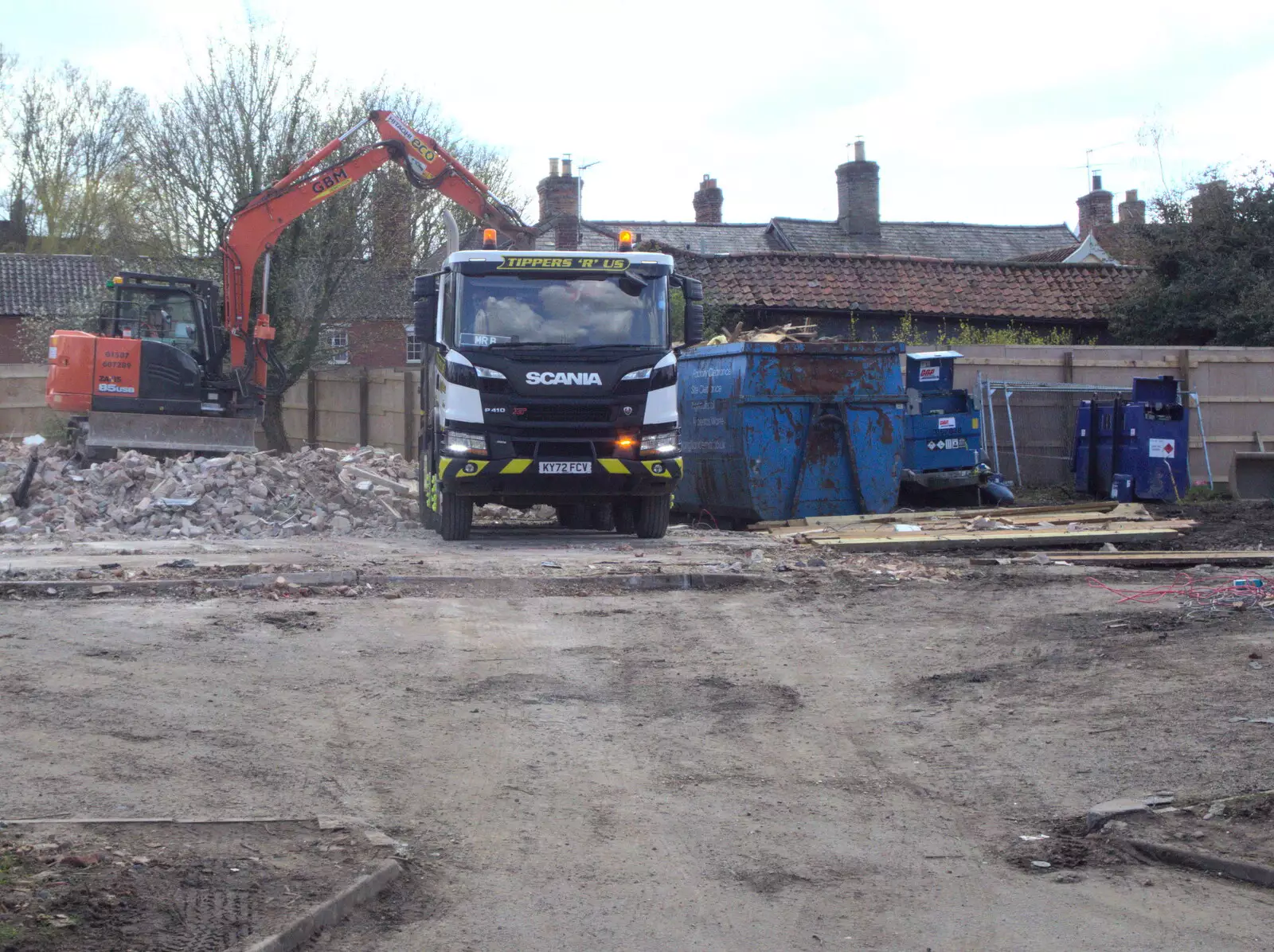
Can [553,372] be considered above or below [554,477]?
above

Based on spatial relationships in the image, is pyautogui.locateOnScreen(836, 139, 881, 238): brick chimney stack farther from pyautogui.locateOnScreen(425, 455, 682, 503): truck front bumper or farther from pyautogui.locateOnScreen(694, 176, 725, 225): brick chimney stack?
pyautogui.locateOnScreen(425, 455, 682, 503): truck front bumper

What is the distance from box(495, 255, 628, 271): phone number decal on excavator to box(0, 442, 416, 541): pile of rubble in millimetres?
4177

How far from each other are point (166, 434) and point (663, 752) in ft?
49.0

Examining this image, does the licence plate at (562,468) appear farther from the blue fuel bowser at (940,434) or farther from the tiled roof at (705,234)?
the tiled roof at (705,234)

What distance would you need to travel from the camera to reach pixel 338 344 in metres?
31.2

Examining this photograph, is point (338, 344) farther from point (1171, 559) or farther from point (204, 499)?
point (1171, 559)

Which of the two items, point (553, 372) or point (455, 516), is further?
point (455, 516)

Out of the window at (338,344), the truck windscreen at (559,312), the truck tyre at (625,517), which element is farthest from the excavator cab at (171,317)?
the truck windscreen at (559,312)

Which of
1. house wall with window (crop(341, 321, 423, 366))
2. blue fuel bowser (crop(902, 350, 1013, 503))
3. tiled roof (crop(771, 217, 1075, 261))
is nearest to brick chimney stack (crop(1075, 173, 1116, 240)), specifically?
tiled roof (crop(771, 217, 1075, 261))

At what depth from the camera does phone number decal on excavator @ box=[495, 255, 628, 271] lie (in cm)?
1305

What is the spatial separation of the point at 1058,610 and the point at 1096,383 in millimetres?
12112

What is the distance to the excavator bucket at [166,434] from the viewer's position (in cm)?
1888

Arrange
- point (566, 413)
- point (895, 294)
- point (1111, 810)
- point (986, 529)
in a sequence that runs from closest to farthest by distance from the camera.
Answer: point (1111, 810)
point (566, 413)
point (986, 529)
point (895, 294)

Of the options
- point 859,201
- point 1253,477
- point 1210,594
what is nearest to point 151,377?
point 1210,594
